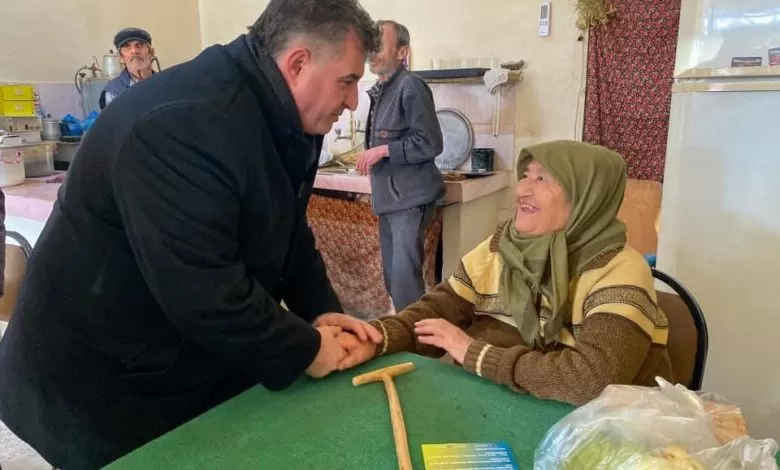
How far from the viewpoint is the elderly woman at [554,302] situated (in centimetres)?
115

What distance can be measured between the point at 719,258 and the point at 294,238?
1.37m

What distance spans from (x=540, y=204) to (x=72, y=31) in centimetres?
370

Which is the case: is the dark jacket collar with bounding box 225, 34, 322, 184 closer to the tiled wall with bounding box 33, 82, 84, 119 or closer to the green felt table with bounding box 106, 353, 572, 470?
the green felt table with bounding box 106, 353, 572, 470

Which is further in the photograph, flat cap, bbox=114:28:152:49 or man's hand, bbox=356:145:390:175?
flat cap, bbox=114:28:152:49

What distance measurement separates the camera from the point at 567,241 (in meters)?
1.32

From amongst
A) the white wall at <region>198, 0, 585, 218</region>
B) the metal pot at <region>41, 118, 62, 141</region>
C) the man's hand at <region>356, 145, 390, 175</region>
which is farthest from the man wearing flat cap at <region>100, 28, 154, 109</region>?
the man's hand at <region>356, 145, 390, 175</region>

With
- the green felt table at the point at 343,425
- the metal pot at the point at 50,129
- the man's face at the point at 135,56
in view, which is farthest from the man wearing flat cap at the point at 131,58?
the green felt table at the point at 343,425

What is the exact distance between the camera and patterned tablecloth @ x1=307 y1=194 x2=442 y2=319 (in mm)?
3332

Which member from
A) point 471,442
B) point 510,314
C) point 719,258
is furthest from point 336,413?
point 719,258

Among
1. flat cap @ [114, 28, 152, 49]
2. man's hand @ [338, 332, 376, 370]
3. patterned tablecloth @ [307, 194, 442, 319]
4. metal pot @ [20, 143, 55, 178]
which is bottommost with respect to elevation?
patterned tablecloth @ [307, 194, 442, 319]

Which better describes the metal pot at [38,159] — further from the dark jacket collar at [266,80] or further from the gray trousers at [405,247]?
the dark jacket collar at [266,80]

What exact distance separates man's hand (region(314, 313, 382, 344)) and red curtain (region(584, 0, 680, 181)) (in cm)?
225

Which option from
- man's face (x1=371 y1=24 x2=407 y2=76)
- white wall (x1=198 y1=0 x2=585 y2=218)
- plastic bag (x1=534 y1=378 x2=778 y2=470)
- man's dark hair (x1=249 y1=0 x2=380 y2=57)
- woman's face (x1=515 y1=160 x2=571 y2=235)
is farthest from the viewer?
white wall (x1=198 y1=0 x2=585 y2=218)

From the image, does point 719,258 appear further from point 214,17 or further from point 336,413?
point 214,17
